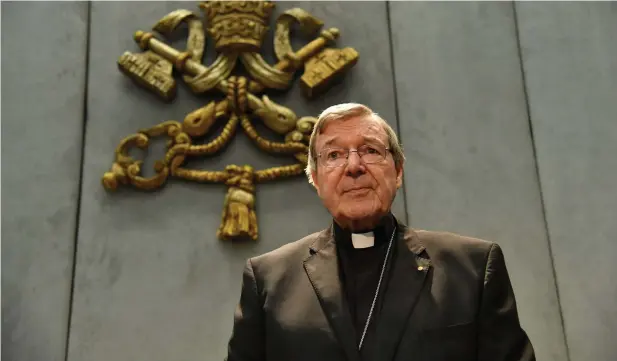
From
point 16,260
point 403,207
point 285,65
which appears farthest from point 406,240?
point 16,260

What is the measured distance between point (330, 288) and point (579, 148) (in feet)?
3.57

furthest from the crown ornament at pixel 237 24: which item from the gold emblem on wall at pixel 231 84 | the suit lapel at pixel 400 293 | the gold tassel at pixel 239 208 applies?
the suit lapel at pixel 400 293

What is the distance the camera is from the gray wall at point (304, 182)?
67.7 inches

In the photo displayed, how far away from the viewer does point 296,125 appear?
6.15ft

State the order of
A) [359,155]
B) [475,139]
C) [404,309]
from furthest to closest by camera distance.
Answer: [475,139]
[359,155]
[404,309]

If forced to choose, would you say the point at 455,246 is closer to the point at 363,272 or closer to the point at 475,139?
the point at 363,272

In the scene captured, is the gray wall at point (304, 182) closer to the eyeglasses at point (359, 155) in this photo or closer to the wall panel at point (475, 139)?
the wall panel at point (475, 139)

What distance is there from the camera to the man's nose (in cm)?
117

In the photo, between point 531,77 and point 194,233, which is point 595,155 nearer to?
point 531,77

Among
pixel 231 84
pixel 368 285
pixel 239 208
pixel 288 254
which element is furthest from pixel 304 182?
pixel 368 285

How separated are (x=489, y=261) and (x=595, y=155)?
926mm

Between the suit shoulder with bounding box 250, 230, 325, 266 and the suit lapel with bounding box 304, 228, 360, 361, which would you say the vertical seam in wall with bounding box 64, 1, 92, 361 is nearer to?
the suit shoulder with bounding box 250, 230, 325, 266

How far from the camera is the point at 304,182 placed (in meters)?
1.87

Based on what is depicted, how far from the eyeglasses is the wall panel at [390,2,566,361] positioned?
647 mm
